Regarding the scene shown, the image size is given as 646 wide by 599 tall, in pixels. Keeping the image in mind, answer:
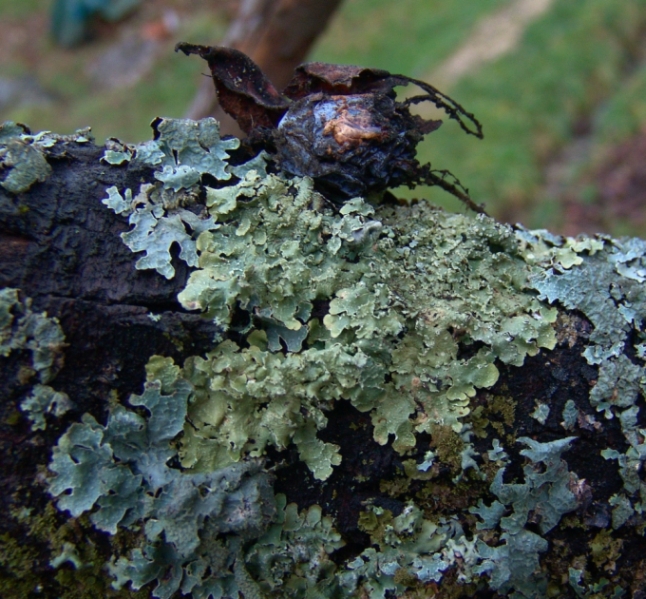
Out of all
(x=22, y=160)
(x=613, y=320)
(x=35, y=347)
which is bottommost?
(x=35, y=347)

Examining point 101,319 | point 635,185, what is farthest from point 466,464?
point 635,185

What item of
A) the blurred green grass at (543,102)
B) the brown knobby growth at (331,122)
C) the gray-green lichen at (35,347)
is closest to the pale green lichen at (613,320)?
the brown knobby growth at (331,122)

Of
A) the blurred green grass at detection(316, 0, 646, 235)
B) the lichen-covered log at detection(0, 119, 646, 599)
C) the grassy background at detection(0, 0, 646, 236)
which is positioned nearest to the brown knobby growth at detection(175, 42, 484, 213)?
the lichen-covered log at detection(0, 119, 646, 599)

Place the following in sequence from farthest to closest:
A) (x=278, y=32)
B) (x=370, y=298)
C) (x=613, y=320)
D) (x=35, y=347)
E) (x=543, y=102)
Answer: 1. (x=543, y=102)
2. (x=278, y=32)
3. (x=613, y=320)
4. (x=370, y=298)
5. (x=35, y=347)

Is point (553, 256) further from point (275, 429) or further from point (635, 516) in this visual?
point (275, 429)

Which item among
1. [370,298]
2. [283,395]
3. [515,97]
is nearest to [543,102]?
[515,97]

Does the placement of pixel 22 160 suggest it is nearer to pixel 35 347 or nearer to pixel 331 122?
pixel 35 347

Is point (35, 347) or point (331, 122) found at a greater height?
point (331, 122)

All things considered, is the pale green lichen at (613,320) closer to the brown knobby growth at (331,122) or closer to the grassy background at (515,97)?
the brown knobby growth at (331,122)
